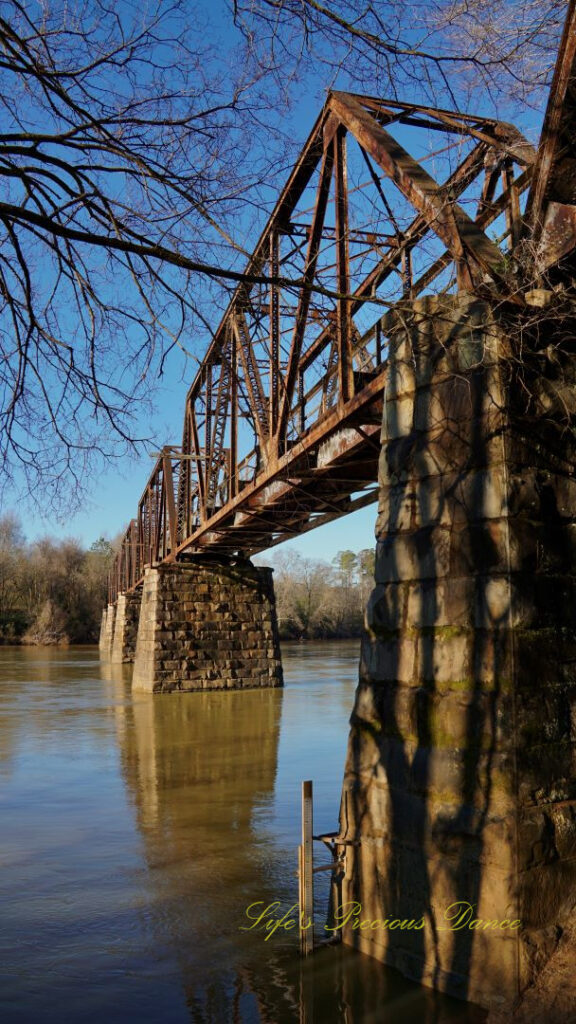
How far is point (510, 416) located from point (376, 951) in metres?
3.61

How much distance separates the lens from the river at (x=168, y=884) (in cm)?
483

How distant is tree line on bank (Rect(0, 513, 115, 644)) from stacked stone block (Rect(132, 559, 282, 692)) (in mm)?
51184

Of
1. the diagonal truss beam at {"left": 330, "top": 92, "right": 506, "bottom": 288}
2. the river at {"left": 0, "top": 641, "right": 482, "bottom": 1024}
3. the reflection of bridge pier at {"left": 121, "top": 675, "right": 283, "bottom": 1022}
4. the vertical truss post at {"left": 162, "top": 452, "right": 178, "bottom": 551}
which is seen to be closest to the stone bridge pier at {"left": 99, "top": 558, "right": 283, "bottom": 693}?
the vertical truss post at {"left": 162, "top": 452, "right": 178, "bottom": 551}

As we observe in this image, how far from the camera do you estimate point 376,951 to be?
17.6 ft

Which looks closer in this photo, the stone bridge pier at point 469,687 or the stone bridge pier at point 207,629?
the stone bridge pier at point 469,687

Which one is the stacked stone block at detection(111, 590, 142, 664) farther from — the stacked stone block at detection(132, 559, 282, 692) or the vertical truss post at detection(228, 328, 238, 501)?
the vertical truss post at detection(228, 328, 238, 501)

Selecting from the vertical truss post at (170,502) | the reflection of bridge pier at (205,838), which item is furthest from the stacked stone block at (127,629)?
the reflection of bridge pier at (205,838)

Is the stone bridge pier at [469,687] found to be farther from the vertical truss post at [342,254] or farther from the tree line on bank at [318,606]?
the tree line on bank at [318,606]

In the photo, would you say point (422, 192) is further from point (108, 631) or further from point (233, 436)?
point (108, 631)

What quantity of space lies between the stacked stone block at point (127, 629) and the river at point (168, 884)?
27.4 metres

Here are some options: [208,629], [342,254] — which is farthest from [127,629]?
[342,254]

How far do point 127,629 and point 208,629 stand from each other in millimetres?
18177

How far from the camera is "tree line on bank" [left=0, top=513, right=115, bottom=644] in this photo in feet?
252

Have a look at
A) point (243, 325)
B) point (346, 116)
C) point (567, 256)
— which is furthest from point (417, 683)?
point (243, 325)
